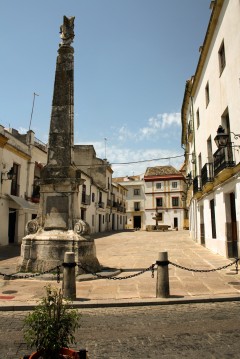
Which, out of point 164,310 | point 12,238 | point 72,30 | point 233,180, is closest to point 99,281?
point 164,310

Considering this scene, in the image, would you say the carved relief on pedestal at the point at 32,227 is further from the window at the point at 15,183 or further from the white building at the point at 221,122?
the window at the point at 15,183

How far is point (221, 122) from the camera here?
12.5 metres

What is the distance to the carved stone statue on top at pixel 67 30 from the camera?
10.3 metres

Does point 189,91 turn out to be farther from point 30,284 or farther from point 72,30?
point 30,284

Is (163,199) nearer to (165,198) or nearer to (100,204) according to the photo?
(165,198)

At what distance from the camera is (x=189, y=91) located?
2039cm

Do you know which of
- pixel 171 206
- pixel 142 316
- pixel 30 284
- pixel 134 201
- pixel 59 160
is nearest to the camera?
pixel 142 316

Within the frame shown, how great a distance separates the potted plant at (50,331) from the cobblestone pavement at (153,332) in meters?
1.29

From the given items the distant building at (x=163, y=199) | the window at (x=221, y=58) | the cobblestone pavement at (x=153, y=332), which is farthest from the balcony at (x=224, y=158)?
the distant building at (x=163, y=199)

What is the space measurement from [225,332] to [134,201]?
50.8 m

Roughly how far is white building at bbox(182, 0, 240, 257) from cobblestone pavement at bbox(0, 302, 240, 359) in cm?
595

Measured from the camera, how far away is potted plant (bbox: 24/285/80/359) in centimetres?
241

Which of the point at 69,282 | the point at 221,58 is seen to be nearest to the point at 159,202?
the point at 221,58

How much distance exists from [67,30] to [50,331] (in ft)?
33.3
